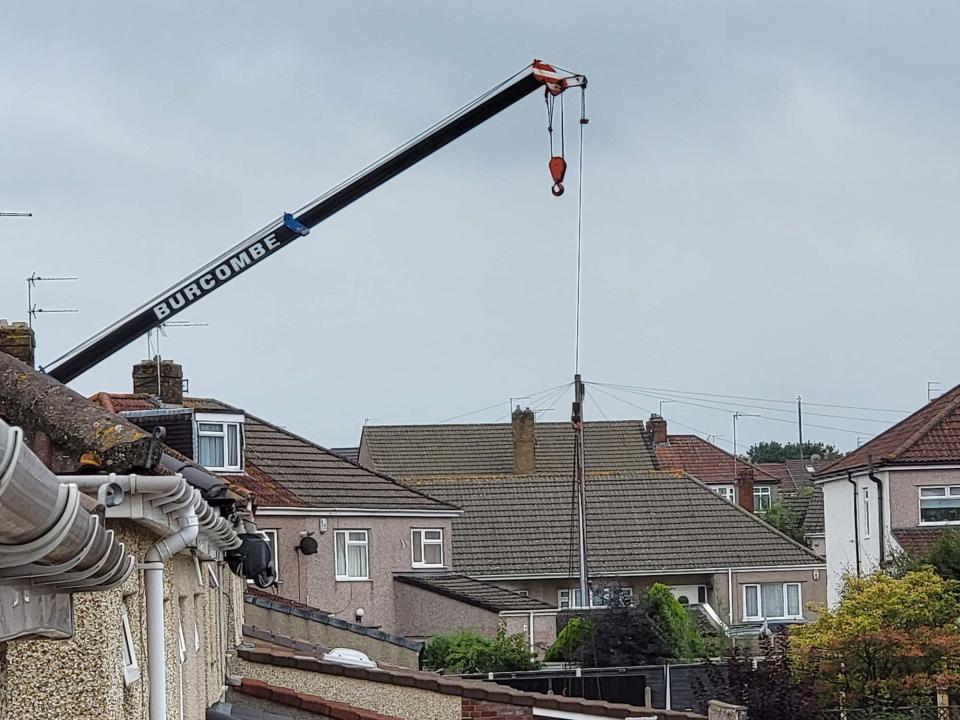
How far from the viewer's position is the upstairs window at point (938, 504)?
4484cm

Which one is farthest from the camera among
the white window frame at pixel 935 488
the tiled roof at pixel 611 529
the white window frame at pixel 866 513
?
the tiled roof at pixel 611 529

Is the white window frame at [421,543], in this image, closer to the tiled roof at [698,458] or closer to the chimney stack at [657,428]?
the tiled roof at [698,458]

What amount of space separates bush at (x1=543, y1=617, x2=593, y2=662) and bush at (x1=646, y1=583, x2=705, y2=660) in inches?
60.4

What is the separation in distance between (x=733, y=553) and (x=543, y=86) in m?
30.7

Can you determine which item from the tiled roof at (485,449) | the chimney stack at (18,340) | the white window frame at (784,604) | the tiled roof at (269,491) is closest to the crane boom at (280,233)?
the chimney stack at (18,340)

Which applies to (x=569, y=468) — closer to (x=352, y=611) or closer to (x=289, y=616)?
(x=352, y=611)

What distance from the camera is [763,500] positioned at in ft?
313

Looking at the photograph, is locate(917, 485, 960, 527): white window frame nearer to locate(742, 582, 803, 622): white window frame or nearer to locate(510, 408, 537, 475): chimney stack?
locate(742, 582, 803, 622): white window frame

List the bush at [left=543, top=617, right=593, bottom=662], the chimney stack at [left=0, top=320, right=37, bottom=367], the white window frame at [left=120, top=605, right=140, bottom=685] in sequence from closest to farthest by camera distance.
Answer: the white window frame at [left=120, top=605, right=140, bottom=685], the chimney stack at [left=0, top=320, right=37, bottom=367], the bush at [left=543, top=617, right=593, bottom=662]

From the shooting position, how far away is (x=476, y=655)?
36656 millimetres

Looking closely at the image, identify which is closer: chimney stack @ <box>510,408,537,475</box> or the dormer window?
the dormer window

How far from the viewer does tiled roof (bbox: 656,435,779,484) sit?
8619 cm

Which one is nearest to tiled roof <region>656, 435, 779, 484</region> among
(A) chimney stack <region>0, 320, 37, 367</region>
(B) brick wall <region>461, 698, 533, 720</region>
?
(B) brick wall <region>461, 698, 533, 720</region>

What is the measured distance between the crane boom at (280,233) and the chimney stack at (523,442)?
42.0 meters
